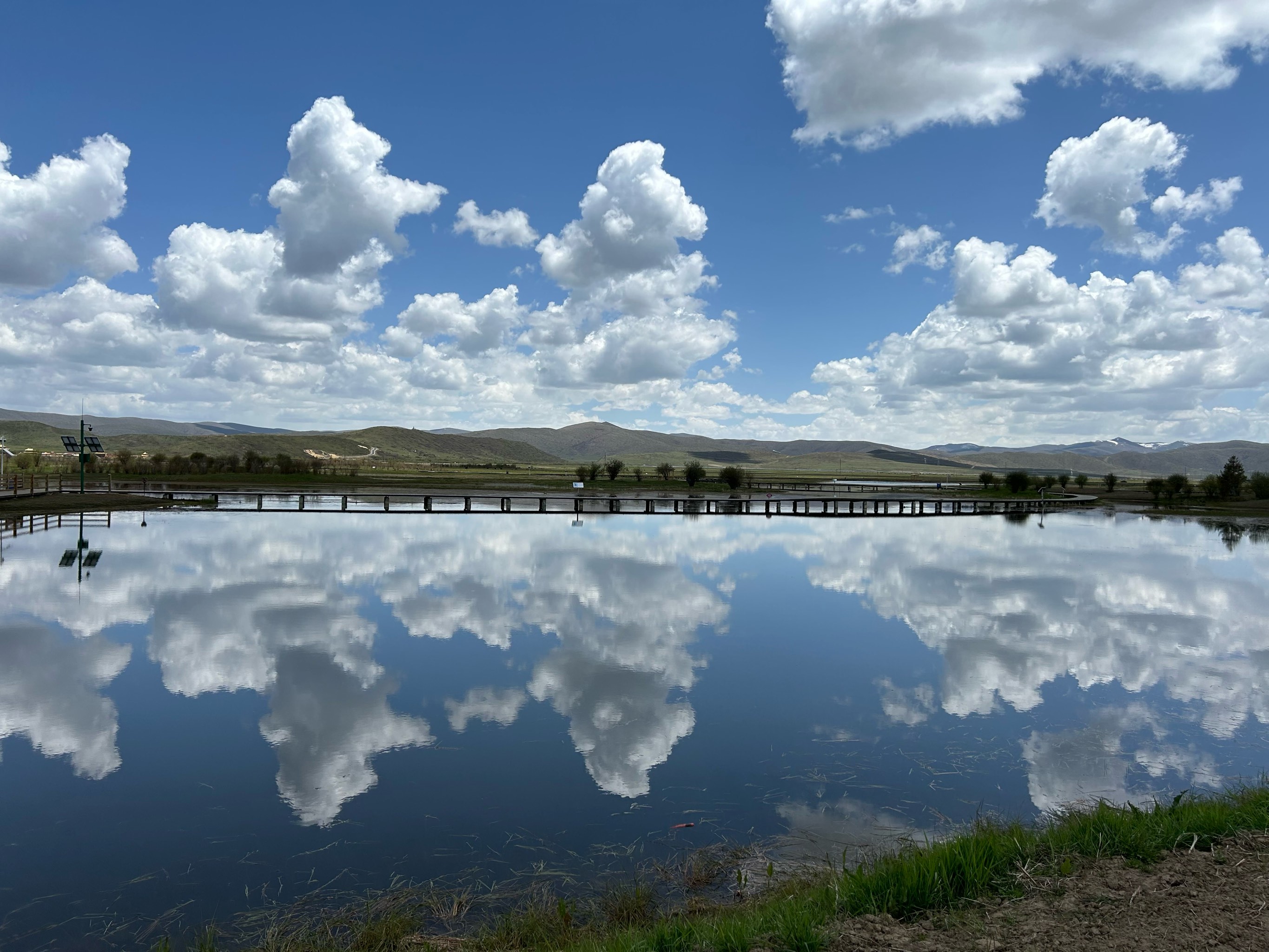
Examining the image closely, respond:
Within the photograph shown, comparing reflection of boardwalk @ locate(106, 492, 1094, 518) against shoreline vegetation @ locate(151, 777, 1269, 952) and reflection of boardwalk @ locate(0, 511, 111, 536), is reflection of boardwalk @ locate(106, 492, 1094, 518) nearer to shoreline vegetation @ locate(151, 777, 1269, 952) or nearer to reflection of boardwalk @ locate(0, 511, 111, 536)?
reflection of boardwalk @ locate(0, 511, 111, 536)


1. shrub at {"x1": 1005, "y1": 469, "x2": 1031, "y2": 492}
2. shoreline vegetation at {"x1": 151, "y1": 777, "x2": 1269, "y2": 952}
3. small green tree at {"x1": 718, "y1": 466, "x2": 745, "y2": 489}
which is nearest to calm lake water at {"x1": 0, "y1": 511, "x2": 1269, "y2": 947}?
shoreline vegetation at {"x1": 151, "y1": 777, "x2": 1269, "y2": 952}

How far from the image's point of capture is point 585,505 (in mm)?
58188

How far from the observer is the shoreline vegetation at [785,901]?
5355 mm

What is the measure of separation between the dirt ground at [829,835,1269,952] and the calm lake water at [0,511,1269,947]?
2176mm

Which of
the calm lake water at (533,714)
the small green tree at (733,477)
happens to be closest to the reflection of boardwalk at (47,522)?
the calm lake water at (533,714)

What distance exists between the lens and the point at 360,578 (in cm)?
2261

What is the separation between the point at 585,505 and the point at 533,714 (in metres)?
46.9

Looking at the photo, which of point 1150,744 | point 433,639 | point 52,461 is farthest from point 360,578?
point 52,461

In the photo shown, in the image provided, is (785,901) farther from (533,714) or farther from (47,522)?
(47,522)

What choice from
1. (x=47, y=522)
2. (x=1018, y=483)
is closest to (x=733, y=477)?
(x=1018, y=483)

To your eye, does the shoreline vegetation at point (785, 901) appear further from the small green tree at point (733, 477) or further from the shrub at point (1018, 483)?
the shrub at point (1018, 483)

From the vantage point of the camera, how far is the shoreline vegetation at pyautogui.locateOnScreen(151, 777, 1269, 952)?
17.6 feet

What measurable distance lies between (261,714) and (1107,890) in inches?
410

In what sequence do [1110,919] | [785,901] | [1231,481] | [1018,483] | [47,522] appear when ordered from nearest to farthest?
[1110,919] < [785,901] < [47,522] < [1231,481] < [1018,483]
